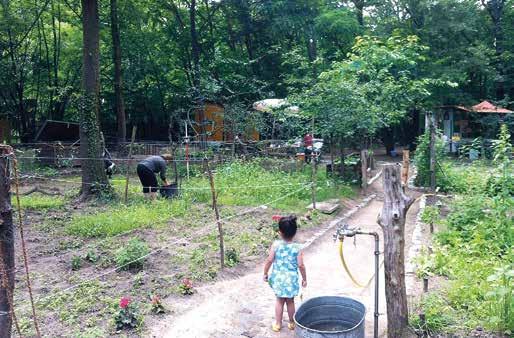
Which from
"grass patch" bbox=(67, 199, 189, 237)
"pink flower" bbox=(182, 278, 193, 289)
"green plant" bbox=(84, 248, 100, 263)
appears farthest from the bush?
"green plant" bbox=(84, 248, 100, 263)

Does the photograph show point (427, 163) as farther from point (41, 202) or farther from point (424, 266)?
point (41, 202)

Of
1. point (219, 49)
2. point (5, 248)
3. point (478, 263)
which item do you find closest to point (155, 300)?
point (5, 248)

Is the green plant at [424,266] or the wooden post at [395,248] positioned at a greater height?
the wooden post at [395,248]

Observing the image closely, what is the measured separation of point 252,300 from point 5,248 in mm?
3133

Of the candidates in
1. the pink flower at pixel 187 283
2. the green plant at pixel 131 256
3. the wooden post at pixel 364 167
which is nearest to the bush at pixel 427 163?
the wooden post at pixel 364 167

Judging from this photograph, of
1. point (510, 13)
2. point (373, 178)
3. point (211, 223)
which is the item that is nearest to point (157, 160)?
point (211, 223)

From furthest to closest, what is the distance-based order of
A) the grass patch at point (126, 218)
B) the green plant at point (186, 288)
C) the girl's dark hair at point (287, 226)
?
the grass patch at point (126, 218)
the green plant at point (186, 288)
the girl's dark hair at point (287, 226)

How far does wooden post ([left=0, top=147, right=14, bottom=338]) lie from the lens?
10.5ft

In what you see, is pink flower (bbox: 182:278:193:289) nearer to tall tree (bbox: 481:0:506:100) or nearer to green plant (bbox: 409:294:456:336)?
green plant (bbox: 409:294:456:336)

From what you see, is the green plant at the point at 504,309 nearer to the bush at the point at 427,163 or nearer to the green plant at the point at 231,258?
the green plant at the point at 231,258

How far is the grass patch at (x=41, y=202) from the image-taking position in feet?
35.3

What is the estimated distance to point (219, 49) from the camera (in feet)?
83.7

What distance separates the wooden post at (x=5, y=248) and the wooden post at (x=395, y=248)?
3.16 metres

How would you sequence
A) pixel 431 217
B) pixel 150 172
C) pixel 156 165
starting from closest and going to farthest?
pixel 431 217 → pixel 150 172 → pixel 156 165
